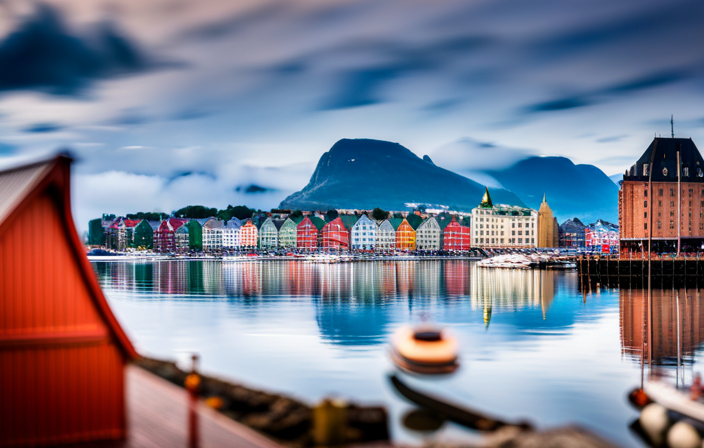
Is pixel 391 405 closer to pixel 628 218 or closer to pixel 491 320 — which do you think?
pixel 491 320

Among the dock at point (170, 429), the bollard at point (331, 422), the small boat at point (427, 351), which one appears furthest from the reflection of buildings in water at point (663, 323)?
the dock at point (170, 429)

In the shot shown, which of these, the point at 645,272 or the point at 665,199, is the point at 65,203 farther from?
the point at 665,199

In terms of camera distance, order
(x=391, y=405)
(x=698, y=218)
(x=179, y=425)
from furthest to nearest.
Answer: (x=698, y=218), (x=391, y=405), (x=179, y=425)

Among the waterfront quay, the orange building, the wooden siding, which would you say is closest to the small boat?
the wooden siding

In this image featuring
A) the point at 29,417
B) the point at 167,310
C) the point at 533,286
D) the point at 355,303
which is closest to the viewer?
the point at 29,417

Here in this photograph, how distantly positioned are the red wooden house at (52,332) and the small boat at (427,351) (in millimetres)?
10118

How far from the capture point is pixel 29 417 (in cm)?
975

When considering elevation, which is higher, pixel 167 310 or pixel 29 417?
pixel 29 417

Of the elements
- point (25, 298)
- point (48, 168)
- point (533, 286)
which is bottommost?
point (533, 286)

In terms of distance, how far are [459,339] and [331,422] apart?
23.8 metres

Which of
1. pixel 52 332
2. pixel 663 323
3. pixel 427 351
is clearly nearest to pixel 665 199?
pixel 663 323

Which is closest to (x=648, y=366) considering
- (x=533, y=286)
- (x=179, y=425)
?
(x=179, y=425)

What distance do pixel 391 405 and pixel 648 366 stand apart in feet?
44.0

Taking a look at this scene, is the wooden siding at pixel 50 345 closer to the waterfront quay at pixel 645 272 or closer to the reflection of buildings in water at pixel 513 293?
the reflection of buildings in water at pixel 513 293
